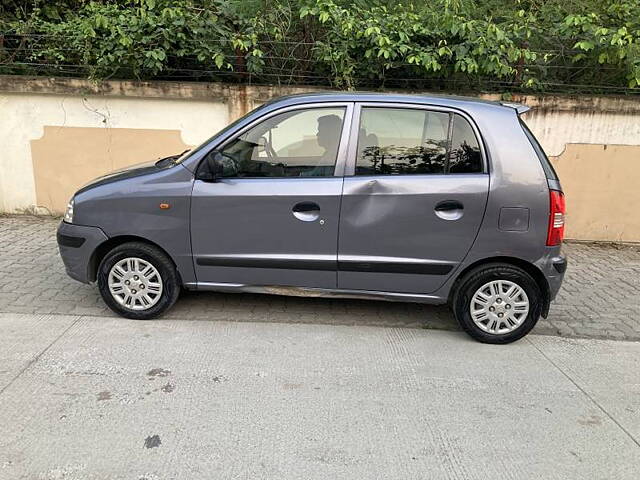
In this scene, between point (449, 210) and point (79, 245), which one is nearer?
point (449, 210)

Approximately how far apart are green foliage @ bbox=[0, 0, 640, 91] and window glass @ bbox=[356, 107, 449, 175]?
9.15 feet

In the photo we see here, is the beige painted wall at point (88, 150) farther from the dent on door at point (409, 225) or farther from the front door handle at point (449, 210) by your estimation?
the front door handle at point (449, 210)

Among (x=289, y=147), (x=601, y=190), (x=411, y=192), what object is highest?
(x=289, y=147)

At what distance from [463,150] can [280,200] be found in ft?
4.70

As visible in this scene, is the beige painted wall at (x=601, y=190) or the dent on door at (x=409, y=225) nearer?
the dent on door at (x=409, y=225)

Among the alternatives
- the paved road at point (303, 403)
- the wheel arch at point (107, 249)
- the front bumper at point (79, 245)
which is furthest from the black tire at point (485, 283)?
the front bumper at point (79, 245)

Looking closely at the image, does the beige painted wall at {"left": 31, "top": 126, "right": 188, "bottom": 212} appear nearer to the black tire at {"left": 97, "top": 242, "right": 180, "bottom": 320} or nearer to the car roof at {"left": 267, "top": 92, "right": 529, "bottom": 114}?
the black tire at {"left": 97, "top": 242, "right": 180, "bottom": 320}

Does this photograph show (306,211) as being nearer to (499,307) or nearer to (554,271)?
(499,307)

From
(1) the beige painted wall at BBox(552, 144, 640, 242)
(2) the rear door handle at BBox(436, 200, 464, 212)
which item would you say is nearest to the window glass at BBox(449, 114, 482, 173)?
(2) the rear door handle at BBox(436, 200, 464, 212)

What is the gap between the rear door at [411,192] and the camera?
143 inches

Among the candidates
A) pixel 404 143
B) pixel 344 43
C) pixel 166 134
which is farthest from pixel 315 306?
pixel 166 134

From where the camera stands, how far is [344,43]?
6.35m

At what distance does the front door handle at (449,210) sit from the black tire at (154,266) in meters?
2.15

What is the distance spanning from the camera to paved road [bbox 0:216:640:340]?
4216mm
